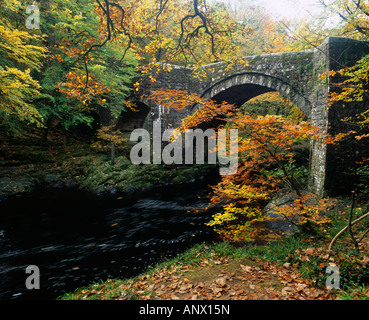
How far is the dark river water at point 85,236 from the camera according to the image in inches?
178

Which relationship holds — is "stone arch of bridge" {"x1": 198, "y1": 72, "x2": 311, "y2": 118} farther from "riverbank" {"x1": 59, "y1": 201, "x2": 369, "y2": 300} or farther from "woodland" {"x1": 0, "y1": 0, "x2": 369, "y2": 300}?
"riverbank" {"x1": 59, "y1": 201, "x2": 369, "y2": 300}

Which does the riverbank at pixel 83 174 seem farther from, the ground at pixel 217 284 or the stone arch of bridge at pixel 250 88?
the ground at pixel 217 284

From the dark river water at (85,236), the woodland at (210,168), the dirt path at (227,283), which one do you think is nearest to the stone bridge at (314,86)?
the woodland at (210,168)

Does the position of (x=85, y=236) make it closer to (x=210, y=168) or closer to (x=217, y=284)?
(x=217, y=284)

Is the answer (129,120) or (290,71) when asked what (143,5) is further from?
(129,120)

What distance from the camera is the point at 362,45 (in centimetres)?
644

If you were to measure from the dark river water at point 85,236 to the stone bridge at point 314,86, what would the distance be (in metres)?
4.42

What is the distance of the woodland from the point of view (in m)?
3.33

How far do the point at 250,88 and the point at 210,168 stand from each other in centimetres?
601

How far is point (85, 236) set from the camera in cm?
625

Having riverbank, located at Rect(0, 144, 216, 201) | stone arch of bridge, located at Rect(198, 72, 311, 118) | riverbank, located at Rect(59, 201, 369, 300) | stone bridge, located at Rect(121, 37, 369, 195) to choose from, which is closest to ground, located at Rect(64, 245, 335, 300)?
riverbank, located at Rect(59, 201, 369, 300)

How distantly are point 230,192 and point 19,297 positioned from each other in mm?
4810

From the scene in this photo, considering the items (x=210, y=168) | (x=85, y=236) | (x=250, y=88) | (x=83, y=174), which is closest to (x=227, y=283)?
(x=85, y=236)
